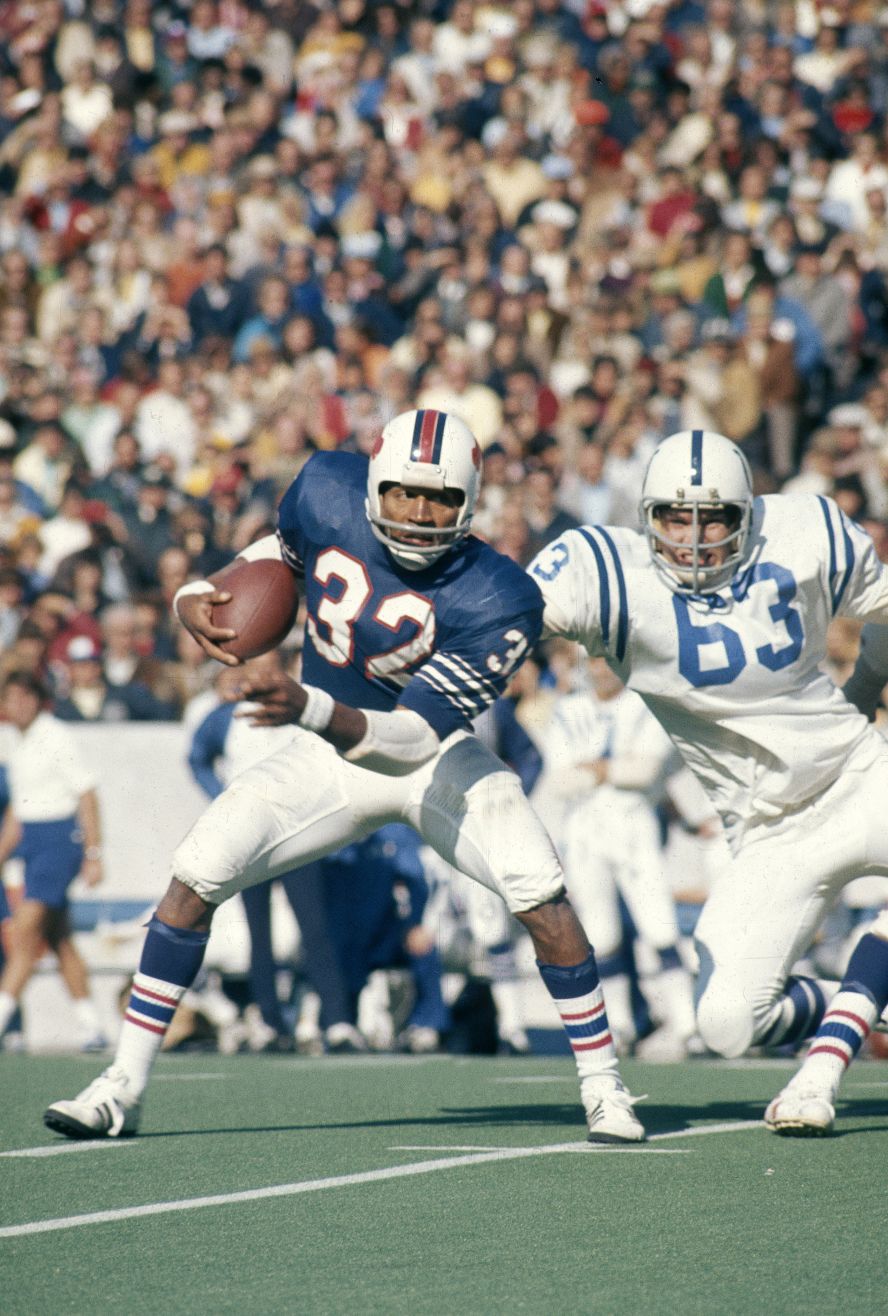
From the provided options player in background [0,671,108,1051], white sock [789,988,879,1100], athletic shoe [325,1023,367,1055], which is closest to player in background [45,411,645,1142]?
white sock [789,988,879,1100]

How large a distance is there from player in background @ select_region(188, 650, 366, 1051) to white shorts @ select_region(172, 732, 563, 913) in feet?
10.1

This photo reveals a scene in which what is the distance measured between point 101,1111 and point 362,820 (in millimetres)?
868

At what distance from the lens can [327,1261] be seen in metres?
3.24

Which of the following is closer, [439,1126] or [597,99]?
[439,1126]

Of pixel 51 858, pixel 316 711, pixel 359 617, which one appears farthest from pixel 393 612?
pixel 51 858

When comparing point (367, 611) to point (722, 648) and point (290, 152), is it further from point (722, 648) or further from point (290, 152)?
point (290, 152)

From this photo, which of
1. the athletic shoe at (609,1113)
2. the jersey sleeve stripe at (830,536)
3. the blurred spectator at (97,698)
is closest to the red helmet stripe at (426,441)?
the jersey sleeve stripe at (830,536)

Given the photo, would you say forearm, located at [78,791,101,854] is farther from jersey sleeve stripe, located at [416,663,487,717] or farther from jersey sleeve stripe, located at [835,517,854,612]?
jersey sleeve stripe, located at [835,517,854,612]

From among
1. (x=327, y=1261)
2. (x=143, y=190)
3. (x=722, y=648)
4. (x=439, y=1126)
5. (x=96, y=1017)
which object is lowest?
(x=96, y=1017)

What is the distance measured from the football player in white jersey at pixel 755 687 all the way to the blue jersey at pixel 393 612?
0.52ft

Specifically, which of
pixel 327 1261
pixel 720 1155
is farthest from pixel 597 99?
pixel 327 1261

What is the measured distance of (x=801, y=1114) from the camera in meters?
4.63

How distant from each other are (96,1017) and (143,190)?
6449 millimetres

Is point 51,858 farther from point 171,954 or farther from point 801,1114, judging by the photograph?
point 801,1114
